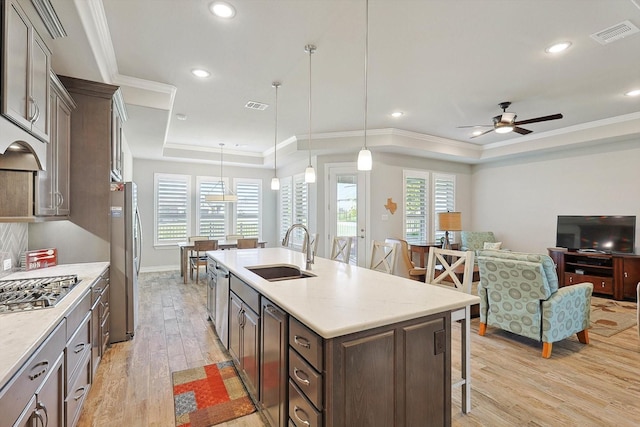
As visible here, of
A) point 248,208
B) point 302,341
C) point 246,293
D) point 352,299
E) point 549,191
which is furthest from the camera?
point 248,208

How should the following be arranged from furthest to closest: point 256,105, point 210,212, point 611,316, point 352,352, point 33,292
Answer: point 210,212 < point 256,105 < point 611,316 < point 33,292 < point 352,352

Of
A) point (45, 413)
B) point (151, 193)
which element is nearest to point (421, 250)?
point (45, 413)

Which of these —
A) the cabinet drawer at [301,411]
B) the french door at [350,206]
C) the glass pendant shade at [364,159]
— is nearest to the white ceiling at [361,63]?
the french door at [350,206]

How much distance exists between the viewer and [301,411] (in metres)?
1.50

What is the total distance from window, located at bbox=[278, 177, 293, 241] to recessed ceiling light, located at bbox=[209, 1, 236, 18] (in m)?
5.10

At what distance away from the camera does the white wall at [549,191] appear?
5203 mm

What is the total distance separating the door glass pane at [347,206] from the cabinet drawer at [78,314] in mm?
4503

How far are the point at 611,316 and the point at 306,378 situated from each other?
4876 mm

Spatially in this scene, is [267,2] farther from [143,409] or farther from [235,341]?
[143,409]

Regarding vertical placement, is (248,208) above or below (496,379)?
above

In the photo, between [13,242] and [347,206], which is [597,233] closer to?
[347,206]

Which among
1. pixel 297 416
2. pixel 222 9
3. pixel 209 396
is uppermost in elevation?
pixel 222 9

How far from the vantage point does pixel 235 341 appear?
2.58 meters

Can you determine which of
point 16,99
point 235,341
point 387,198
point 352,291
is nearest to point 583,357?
point 352,291
